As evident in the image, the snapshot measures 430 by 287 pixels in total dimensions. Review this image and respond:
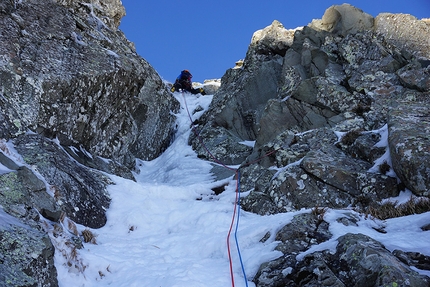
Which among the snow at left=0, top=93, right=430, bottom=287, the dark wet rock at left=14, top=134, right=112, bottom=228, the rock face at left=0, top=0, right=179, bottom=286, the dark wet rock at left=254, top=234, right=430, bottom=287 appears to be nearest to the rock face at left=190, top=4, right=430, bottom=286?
the dark wet rock at left=254, top=234, right=430, bottom=287

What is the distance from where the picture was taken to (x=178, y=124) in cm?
2270

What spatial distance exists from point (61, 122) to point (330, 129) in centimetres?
979

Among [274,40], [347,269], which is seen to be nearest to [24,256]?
[347,269]

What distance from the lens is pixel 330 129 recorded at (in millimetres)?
14898

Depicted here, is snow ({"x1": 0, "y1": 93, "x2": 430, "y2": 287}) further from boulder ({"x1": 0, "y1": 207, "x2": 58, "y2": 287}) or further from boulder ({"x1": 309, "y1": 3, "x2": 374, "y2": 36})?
boulder ({"x1": 309, "y1": 3, "x2": 374, "y2": 36})

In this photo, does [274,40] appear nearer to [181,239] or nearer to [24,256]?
[181,239]

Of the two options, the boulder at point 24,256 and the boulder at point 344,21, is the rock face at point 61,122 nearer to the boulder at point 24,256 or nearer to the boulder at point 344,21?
the boulder at point 24,256

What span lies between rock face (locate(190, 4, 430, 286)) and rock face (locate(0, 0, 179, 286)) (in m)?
3.56

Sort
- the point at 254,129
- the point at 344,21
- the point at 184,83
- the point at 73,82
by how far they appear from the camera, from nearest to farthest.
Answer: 1. the point at 73,82
2. the point at 254,129
3. the point at 344,21
4. the point at 184,83

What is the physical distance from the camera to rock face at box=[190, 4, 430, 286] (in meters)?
6.47

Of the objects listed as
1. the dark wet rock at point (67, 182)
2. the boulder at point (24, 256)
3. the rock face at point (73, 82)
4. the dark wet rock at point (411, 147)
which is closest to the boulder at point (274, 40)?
the rock face at point (73, 82)

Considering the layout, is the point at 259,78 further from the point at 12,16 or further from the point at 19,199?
the point at 19,199

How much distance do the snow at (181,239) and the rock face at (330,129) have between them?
1.63 feet

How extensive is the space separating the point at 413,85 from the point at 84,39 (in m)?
13.5
